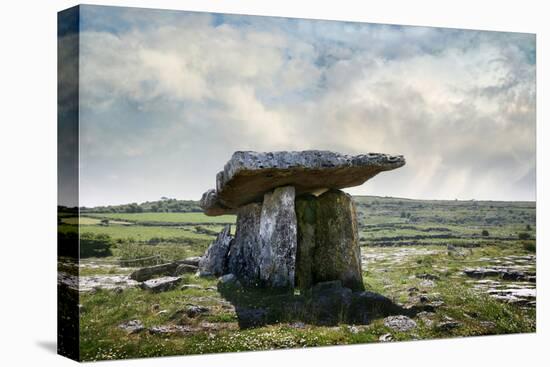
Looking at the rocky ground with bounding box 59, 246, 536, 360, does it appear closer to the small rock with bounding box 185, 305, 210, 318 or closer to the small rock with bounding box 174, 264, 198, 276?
the small rock with bounding box 185, 305, 210, 318

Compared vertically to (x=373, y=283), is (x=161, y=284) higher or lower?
higher

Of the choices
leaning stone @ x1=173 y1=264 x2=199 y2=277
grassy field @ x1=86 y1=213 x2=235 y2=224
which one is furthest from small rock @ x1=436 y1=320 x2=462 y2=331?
grassy field @ x1=86 y1=213 x2=235 y2=224

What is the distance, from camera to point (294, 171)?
1803cm

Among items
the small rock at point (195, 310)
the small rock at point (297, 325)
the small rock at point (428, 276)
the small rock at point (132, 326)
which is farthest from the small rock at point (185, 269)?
the small rock at point (428, 276)

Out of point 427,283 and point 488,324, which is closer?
point 488,324

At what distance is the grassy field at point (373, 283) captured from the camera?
52.8 feet

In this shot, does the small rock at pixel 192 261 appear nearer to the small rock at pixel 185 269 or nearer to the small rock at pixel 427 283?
the small rock at pixel 185 269

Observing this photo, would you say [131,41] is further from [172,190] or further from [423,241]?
[423,241]

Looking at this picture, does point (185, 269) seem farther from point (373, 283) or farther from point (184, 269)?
point (373, 283)

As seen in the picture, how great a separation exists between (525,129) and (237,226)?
23.9ft

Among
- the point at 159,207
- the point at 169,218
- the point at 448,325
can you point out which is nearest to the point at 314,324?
the point at 448,325

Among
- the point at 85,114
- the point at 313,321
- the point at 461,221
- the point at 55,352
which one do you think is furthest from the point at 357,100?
the point at 55,352

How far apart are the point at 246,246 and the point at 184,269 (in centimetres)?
158

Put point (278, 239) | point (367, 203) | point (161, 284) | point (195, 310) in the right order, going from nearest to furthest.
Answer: point (195, 310)
point (161, 284)
point (278, 239)
point (367, 203)
